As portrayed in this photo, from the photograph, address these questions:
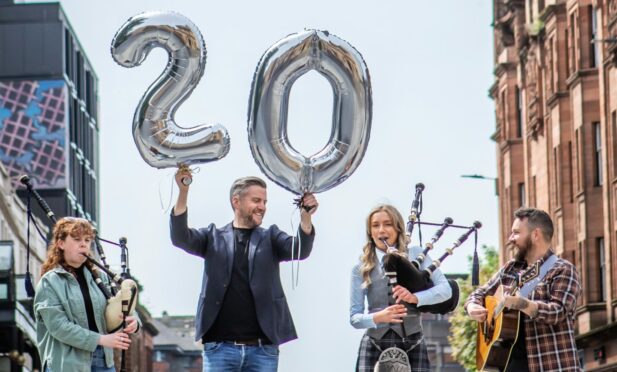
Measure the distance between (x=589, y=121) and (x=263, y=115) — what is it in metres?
46.8

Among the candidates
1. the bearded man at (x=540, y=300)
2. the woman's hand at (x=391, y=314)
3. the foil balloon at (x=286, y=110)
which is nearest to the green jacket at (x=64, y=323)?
the foil balloon at (x=286, y=110)

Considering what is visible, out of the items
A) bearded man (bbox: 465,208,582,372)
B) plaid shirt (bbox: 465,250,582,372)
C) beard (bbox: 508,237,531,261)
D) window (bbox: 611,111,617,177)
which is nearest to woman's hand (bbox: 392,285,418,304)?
bearded man (bbox: 465,208,582,372)

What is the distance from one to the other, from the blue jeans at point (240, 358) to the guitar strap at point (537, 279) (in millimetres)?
1965

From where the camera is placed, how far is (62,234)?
40.9 feet

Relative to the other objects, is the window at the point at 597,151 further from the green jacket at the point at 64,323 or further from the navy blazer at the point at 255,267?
the green jacket at the point at 64,323

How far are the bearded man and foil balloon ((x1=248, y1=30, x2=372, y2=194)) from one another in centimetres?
136

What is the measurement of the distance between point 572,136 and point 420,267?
49886mm

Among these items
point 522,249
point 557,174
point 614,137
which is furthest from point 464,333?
point 522,249

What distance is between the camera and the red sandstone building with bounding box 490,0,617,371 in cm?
5603

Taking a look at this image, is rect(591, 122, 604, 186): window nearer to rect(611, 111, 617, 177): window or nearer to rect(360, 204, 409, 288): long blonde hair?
rect(611, 111, 617, 177): window

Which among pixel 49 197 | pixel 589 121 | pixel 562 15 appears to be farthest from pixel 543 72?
pixel 49 197

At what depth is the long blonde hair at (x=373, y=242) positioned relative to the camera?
42.7 ft

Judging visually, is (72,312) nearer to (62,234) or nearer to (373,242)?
(62,234)

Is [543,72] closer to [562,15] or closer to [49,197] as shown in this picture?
[562,15]
